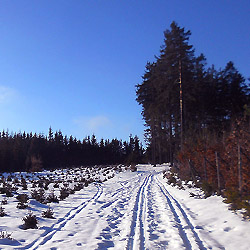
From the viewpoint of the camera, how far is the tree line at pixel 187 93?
22062mm

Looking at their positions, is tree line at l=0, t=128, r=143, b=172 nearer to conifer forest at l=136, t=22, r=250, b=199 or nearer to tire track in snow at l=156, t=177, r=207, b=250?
conifer forest at l=136, t=22, r=250, b=199

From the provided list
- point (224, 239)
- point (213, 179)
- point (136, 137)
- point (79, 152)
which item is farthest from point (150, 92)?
point (136, 137)

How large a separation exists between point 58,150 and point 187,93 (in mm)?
61862

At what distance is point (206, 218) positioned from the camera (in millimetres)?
7203

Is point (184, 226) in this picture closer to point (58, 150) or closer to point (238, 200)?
point (238, 200)

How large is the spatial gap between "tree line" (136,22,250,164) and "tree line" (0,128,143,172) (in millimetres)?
15992

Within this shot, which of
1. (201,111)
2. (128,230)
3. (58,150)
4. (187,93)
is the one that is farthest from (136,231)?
(58,150)

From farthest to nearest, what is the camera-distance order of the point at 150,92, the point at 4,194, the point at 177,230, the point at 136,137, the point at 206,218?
the point at 136,137
the point at 150,92
the point at 4,194
the point at 206,218
the point at 177,230

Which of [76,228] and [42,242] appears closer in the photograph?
[42,242]

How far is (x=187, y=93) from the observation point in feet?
72.8

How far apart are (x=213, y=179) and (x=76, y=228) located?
21.2ft

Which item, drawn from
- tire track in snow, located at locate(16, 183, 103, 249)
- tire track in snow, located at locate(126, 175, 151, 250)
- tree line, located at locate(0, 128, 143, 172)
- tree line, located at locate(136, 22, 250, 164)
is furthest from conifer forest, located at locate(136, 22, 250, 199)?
tree line, located at locate(0, 128, 143, 172)

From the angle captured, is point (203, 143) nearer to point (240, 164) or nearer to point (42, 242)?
point (240, 164)

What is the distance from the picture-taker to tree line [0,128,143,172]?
54.8 m
